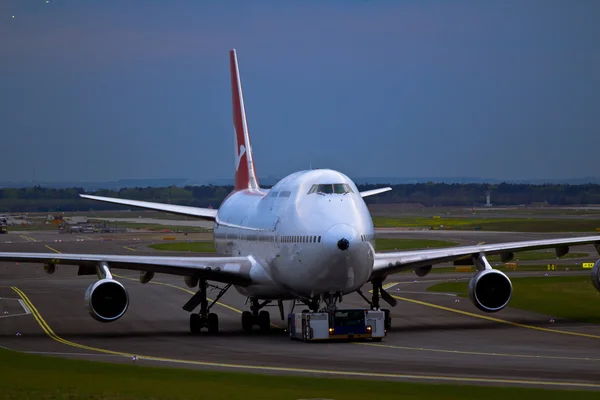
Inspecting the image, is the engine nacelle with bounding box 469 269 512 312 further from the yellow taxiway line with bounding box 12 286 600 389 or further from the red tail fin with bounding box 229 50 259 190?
the red tail fin with bounding box 229 50 259 190

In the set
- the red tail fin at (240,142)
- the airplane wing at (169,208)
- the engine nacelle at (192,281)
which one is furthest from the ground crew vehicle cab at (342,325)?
the red tail fin at (240,142)

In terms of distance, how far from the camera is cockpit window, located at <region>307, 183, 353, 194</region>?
139 feet

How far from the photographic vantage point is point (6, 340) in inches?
1678

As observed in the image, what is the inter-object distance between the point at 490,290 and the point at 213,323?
11154 mm

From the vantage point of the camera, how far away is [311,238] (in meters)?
41.0

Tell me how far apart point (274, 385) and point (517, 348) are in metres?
12.7

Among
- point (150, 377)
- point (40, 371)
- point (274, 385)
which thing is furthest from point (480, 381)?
point (40, 371)

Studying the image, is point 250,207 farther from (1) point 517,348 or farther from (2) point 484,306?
(1) point 517,348

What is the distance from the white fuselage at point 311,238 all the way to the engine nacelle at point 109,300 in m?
5.71

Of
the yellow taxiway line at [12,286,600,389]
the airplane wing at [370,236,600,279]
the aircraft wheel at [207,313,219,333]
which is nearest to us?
the yellow taxiway line at [12,286,600,389]

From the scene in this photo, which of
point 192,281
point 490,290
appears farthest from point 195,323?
point 490,290

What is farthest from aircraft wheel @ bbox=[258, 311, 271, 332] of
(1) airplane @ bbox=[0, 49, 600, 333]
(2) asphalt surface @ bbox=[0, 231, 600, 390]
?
(2) asphalt surface @ bbox=[0, 231, 600, 390]

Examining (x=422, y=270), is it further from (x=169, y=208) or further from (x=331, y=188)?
(x=169, y=208)

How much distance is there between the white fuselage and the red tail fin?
38.8 ft
